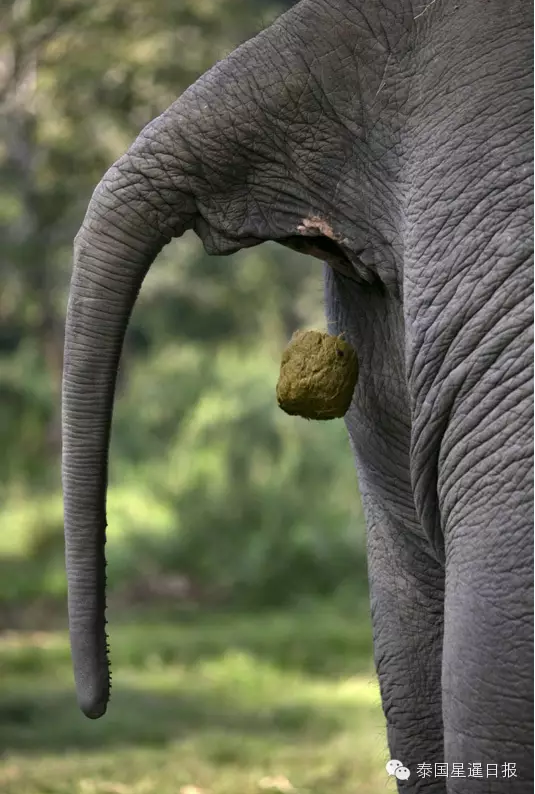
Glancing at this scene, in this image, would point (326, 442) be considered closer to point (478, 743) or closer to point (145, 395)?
point (145, 395)

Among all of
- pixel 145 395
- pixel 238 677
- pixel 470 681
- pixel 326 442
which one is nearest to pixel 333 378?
pixel 470 681

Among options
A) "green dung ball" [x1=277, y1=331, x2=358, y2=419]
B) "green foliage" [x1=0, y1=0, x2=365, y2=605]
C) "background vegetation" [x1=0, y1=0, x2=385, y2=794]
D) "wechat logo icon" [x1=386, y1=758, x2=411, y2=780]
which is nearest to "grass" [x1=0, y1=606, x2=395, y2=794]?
"background vegetation" [x1=0, y1=0, x2=385, y2=794]

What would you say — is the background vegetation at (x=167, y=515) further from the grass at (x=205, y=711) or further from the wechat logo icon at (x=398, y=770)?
the wechat logo icon at (x=398, y=770)

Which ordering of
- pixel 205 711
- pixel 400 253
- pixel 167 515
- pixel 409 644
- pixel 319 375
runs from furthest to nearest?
pixel 167 515, pixel 205 711, pixel 409 644, pixel 319 375, pixel 400 253

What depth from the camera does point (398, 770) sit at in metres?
3.49

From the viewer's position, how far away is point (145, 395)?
648 inches

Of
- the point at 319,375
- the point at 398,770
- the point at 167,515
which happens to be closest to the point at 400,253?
the point at 319,375

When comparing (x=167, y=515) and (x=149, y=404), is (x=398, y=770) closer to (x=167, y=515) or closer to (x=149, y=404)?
(x=167, y=515)

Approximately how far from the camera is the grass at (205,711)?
5578mm

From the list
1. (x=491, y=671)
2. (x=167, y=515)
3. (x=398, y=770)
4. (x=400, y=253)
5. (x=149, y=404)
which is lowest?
(x=398, y=770)

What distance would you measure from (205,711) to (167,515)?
18.2 ft

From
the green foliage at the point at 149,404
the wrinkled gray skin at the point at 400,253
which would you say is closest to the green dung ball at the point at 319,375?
the wrinkled gray skin at the point at 400,253

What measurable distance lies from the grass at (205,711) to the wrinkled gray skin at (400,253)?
143cm

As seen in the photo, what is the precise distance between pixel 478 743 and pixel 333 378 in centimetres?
76
